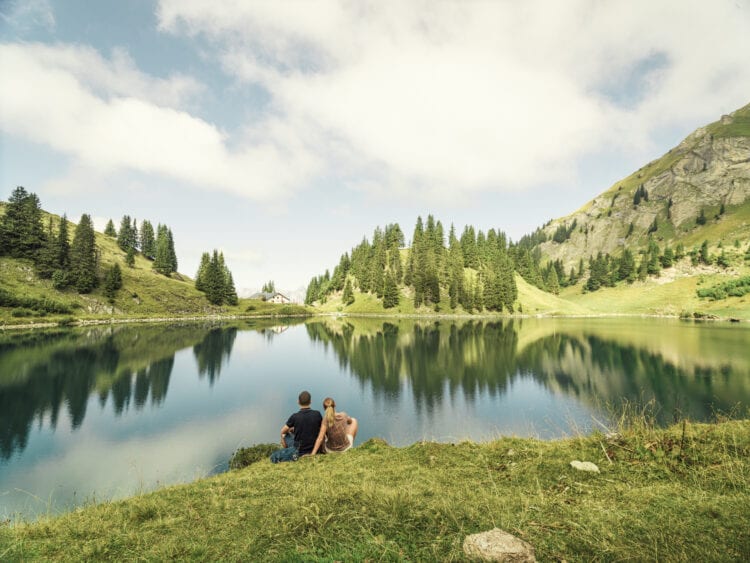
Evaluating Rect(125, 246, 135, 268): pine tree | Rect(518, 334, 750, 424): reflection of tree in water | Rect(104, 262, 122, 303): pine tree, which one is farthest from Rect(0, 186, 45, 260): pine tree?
Rect(518, 334, 750, 424): reflection of tree in water

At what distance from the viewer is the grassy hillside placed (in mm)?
84812

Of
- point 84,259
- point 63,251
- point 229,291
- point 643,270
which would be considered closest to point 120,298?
point 84,259

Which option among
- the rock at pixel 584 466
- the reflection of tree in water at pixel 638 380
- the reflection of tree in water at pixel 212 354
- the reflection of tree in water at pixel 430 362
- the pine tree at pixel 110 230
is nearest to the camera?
the rock at pixel 584 466

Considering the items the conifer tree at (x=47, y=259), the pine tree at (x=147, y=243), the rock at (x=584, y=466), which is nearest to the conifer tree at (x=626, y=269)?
the rock at (x=584, y=466)

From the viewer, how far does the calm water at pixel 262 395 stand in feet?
59.3

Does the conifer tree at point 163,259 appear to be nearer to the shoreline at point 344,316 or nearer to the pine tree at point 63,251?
the shoreline at point 344,316

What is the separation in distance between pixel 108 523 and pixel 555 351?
5890 cm

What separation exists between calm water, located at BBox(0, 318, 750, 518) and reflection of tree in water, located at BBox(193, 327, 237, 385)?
35cm

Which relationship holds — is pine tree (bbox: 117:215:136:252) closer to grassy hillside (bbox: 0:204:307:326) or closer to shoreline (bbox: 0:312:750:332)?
grassy hillside (bbox: 0:204:307:326)

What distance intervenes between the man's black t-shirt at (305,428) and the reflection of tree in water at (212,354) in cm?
2722

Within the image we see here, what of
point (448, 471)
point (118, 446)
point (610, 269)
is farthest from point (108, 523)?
→ point (610, 269)

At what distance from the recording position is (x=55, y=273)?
94.9m

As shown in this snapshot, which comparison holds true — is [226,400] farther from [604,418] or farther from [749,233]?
[749,233]

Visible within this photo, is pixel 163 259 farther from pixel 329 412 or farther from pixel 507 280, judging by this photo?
pixel 329 412
